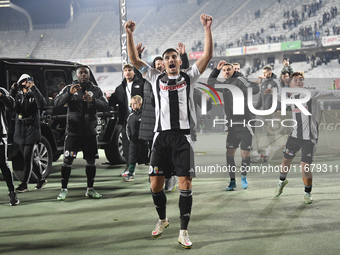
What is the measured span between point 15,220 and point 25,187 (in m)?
1.86

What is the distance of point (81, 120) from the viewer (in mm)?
5773

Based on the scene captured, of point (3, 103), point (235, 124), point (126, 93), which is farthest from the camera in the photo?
point (126, 93)

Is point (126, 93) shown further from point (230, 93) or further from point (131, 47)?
point (131, 47)

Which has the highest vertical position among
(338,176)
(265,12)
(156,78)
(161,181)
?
(265,12)

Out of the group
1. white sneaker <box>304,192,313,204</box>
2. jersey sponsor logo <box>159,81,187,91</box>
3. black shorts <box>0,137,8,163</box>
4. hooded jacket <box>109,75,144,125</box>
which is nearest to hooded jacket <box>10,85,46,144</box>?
black shorts <box>0,137,8,163</box>

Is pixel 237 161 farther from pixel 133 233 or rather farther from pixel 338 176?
pixel 133 233

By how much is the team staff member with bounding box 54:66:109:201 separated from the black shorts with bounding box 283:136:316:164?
8.72 ft

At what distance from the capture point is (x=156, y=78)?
4004mm

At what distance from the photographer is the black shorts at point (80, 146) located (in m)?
5.78

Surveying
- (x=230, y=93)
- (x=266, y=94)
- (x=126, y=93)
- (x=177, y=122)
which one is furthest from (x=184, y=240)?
(x=126, y=93)

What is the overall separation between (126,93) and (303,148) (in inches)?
137

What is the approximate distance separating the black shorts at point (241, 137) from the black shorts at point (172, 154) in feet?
8.31

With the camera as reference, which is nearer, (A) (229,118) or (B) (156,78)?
(B) (156,78)

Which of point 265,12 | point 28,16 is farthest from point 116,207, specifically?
point 28,16
